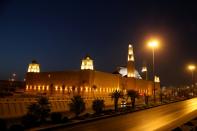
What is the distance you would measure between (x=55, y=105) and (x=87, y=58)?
45039 mm

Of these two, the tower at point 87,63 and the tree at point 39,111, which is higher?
the tower at point 87,63

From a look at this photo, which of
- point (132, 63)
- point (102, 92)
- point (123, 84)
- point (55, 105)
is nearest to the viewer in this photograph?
point (55, 105)

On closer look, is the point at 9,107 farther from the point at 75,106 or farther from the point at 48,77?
the point at 48,77

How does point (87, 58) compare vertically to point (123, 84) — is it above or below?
above

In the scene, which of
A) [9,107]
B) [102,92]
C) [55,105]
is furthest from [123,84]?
[9,107]

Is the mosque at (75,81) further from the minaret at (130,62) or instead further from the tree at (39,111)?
the tree at (39,111)

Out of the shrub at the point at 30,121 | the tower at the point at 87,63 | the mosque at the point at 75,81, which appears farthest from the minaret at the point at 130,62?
the shrub at the point at 30,121

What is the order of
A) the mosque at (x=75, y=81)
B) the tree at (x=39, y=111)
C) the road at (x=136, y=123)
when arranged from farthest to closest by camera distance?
the mosque at (x=75, y=81), the tree at (x=39, y=111), the road at (x=136, y=123)

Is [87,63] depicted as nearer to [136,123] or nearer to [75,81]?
[75,81]

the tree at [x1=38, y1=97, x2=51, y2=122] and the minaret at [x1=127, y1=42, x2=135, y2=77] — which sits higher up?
the minaret at [x1=127, y1=42, x2=135, y2=77]

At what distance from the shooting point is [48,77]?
263 feet

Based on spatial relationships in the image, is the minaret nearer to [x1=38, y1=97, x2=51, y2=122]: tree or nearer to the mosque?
the mosque

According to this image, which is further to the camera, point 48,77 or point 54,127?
point 48,77

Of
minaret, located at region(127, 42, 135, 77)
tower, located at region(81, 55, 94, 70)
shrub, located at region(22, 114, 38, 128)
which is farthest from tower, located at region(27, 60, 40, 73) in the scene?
shrub, located at region(22, 114, 38, 128)
